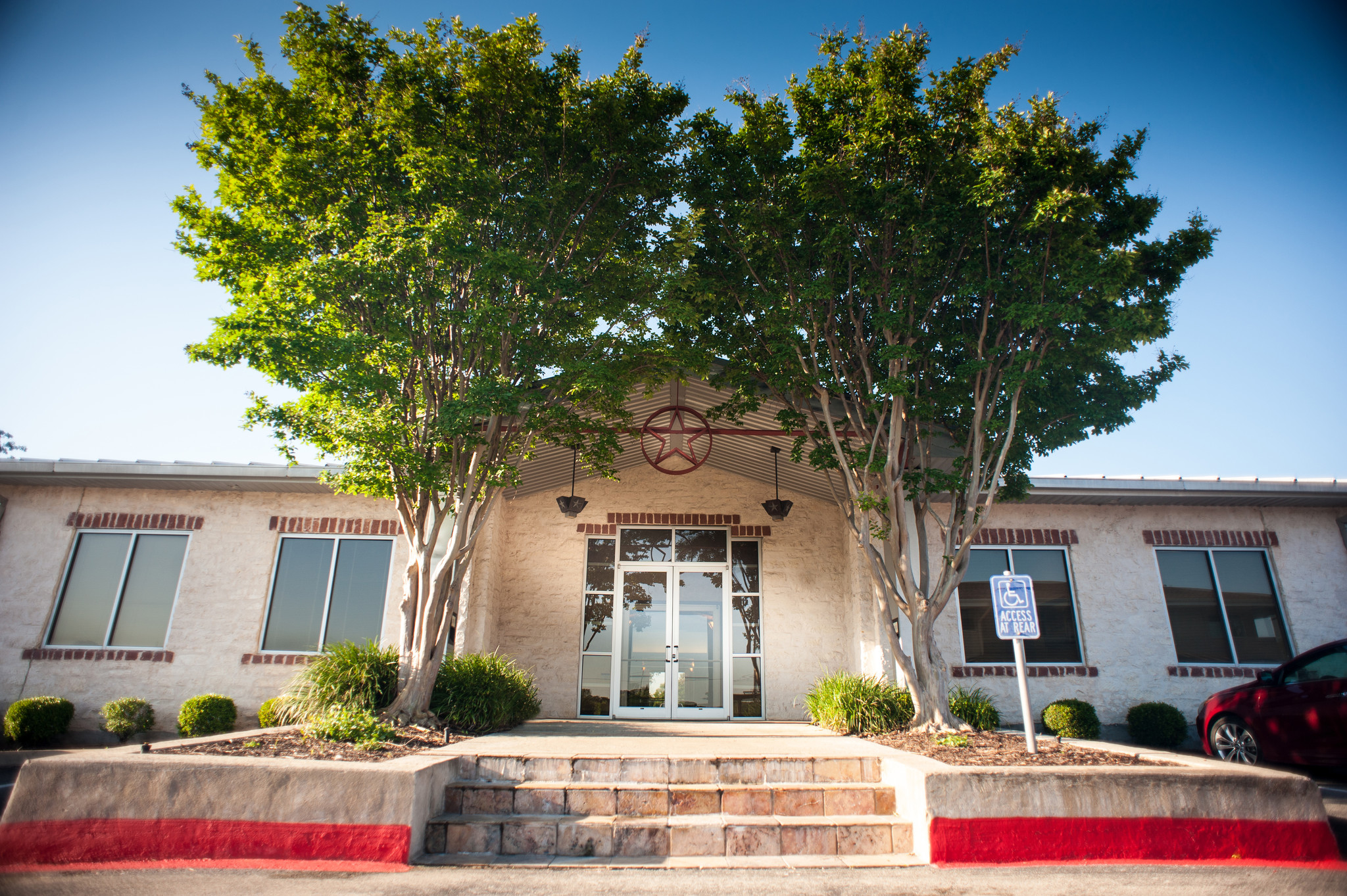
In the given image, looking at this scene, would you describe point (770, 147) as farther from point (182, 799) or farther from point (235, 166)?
point (182, 799)

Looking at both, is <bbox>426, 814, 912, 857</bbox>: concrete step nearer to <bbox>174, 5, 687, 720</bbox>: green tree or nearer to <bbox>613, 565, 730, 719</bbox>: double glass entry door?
<bbox>174, 5, 687, 720</bbox>: green tree

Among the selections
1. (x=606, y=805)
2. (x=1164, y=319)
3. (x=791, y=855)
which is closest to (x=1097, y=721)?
(x=1164, y=319)

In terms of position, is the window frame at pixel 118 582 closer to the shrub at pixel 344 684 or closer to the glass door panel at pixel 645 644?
the shrub at pixel 344 684

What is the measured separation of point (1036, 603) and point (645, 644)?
18.5 ft

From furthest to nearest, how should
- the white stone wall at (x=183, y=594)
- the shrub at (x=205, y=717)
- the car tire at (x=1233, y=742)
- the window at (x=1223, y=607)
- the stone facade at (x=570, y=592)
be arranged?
the window at (x=1223, y=607)
the stone facade at (x=570, y=592)
the white stone wall at (x=183, y=594)
the shrub at (x=205, y=717)
the car tire at (x=1233, y=742)

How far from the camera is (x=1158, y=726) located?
8.28 metres

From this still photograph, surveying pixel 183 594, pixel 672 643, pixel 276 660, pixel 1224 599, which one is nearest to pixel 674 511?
pixel 672 643

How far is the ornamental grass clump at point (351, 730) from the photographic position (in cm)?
546

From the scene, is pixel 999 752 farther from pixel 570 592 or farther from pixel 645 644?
pixel 570 592

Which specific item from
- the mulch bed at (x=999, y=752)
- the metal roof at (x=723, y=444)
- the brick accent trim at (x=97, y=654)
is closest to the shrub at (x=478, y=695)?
the metal roof at (x=723, y=444)

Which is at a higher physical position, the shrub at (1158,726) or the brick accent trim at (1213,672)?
the brick accent trim at (1213,672)

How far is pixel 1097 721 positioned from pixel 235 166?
38.0 feet

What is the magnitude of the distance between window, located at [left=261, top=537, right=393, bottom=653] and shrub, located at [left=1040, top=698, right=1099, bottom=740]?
9.09m

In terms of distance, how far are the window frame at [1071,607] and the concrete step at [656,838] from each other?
17.0 feet
